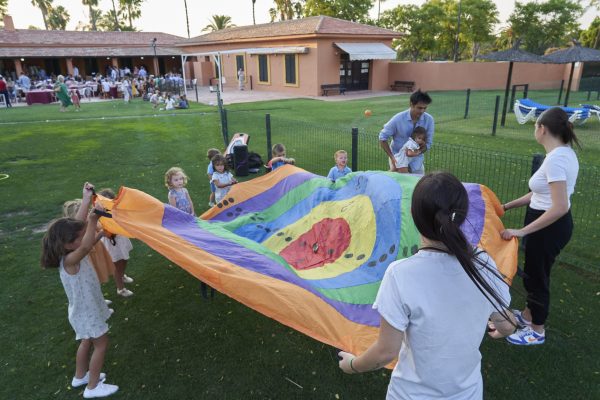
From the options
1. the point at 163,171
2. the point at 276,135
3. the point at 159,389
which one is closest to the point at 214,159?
the point at 159,389

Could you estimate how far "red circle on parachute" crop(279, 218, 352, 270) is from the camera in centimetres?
436

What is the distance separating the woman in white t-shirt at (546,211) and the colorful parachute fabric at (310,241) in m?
0.24

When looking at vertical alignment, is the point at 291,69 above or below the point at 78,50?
below

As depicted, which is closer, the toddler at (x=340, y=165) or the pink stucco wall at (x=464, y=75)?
the toddler at (x=340, y=165)

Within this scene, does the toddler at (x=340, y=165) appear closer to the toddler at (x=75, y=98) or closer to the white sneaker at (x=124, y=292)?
the white sneaker at (x=124, y=292)

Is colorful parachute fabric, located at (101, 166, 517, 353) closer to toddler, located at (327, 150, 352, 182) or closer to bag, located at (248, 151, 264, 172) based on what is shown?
toddler, located at (327, 150, 352, 182)

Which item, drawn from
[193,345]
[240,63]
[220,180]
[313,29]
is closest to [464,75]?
[313,29]

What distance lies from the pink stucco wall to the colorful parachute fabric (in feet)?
86.9

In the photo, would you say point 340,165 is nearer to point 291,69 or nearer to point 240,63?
point 291,69

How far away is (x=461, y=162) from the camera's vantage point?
943 cm

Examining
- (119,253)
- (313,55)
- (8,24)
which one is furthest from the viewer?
(8,24)

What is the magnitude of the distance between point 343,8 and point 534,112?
3149 centimetres

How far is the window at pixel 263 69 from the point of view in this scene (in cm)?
2979

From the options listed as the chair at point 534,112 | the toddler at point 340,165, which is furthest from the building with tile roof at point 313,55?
the toddler at point 340,165
